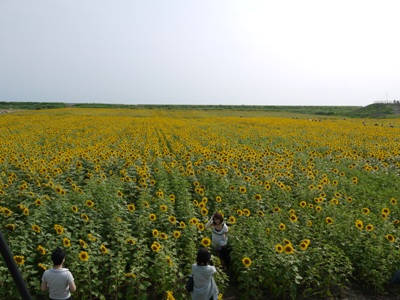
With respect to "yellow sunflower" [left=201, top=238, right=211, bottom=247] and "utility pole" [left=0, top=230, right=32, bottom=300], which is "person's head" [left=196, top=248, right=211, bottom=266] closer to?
"yellow sunflower" [left=201, top=238, right=211, bottom=247]

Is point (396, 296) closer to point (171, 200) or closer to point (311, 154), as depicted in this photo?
point (171, 200)

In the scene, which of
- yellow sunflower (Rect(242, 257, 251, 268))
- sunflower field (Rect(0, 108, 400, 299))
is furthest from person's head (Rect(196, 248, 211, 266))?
yellow sunflower (Rect(242, 257, 251, 268))

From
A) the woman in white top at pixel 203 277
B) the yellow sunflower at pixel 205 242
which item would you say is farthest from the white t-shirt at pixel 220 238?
the woman in white top at pixel 203 277

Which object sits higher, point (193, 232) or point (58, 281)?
point (58, 281)

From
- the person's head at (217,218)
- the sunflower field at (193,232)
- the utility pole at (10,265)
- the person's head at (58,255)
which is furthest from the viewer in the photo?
the person's head at (217,218)

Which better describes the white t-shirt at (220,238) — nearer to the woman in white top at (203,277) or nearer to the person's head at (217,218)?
the person's head at (217,218)

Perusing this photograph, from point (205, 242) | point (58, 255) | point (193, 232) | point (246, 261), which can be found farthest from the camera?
point (193, 232)

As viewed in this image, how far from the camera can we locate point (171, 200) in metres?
7.01

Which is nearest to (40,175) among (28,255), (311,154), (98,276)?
(28,255)

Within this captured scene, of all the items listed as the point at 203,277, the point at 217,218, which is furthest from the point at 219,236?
the point at 203,277

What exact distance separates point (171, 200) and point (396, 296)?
13.9 feet

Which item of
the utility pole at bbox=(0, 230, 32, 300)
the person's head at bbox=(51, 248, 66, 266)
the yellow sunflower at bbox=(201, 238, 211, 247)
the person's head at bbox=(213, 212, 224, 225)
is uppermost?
the utility pole at bbox=(0, 230, 32, 300)

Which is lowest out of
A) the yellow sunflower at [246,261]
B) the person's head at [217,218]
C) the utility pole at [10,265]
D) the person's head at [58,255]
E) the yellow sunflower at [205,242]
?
the yellow sunflower at [246,261]

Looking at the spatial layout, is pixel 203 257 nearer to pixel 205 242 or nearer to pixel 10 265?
pixel 205 242
